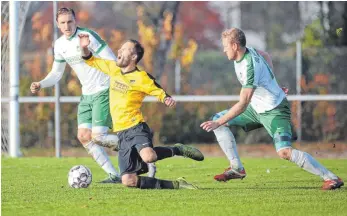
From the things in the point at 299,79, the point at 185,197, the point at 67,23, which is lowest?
the point at 185,197

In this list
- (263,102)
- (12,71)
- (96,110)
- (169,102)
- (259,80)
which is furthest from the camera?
(12,71)

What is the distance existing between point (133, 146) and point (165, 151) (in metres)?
0.36

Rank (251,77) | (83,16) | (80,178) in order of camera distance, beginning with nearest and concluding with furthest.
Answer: (251,77) < (80,178) < (83,16)

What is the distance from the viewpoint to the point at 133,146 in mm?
10711

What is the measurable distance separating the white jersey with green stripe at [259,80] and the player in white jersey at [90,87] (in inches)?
73.2

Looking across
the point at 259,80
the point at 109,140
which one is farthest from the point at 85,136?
the point at 259,80

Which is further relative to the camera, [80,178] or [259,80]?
[80,178]

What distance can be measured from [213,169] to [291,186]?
2974 millimetres

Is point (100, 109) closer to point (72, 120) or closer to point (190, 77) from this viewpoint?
point (72, 120)

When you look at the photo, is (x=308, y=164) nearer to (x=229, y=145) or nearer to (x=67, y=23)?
(x=229, y=145)

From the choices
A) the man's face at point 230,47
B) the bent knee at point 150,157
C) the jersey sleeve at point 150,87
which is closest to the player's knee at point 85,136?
the jersey sleeve at point 150,87

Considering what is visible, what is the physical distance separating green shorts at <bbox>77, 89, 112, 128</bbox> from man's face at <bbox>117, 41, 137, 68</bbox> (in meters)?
1.25

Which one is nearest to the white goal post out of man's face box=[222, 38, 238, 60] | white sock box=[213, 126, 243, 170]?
white sock box=[213, 126, 243, 170]

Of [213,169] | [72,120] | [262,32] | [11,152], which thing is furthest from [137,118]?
[262,32]
